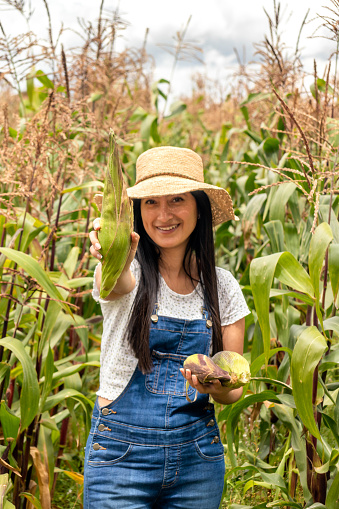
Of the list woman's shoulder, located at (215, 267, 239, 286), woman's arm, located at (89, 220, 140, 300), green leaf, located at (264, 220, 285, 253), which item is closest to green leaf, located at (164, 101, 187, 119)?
green leaf, located at (264, 220, 285, 253)

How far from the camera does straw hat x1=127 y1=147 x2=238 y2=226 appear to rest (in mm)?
1476

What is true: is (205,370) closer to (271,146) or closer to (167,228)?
(167,228)

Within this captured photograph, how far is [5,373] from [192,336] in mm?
714

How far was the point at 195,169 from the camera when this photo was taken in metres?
1.63

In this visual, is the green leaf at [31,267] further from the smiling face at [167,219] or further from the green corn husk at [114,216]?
the green corn husk at [114,216]

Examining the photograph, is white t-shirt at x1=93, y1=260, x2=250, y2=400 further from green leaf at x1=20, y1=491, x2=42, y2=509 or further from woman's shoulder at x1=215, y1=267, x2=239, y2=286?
green leaf at x1=20, y1=491, x2=42, y2=509

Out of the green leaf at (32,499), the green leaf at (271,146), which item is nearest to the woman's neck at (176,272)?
the green leaf at (32,499)

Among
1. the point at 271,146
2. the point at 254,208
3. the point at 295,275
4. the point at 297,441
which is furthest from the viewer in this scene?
the point at 271,146

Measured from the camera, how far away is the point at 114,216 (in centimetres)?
109

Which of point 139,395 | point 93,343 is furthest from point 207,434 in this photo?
point 93,343

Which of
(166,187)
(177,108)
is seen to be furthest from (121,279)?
(177,108)

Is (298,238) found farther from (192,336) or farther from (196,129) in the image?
(196,129)

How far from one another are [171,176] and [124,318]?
45 centimetres

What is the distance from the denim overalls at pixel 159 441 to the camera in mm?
1405
